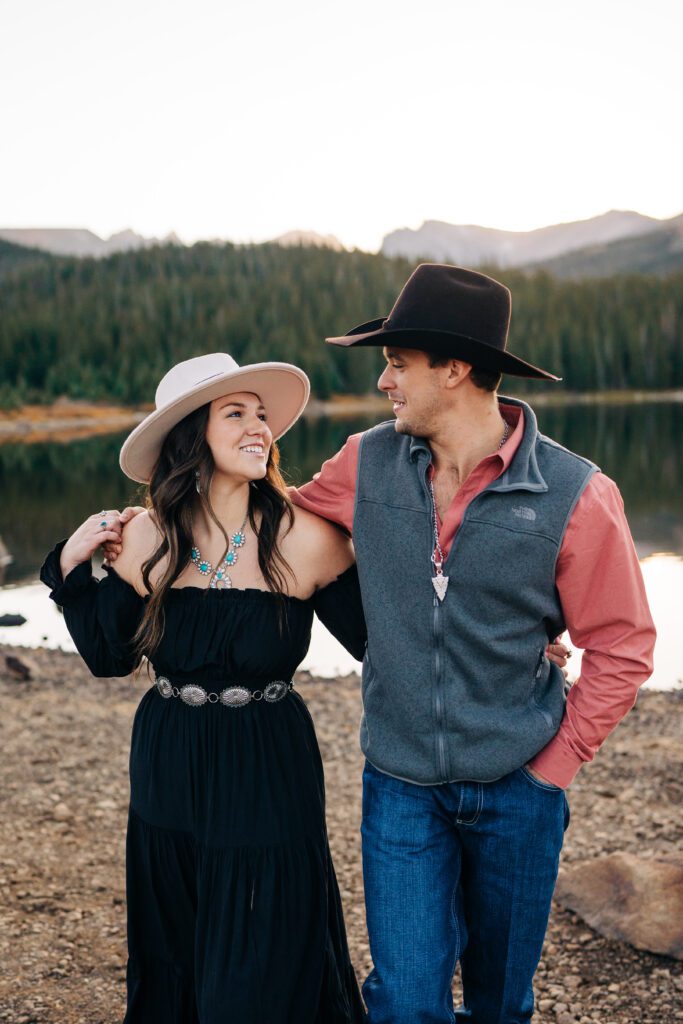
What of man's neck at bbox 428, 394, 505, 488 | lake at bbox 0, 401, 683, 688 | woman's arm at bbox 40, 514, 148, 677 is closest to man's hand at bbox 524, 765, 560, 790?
man's neck at bbox 428, 394, 505, 488

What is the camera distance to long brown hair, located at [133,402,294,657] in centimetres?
304

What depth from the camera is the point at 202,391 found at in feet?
10.2

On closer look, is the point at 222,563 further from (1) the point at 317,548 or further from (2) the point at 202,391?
(2) the point at 202,391

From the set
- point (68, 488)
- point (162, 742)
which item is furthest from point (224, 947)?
point (68, 488)

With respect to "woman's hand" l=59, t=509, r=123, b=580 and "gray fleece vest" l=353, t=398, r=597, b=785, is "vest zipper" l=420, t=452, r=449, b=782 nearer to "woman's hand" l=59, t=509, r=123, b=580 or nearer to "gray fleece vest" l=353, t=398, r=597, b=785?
"gray fleece vest" l=353, t=398, r=597, b=785

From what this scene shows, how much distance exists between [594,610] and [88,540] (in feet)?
4.97

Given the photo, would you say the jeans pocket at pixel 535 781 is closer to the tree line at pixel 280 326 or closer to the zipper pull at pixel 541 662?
the zipper pull at pixel 541 662

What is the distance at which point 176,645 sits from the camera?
118 inches

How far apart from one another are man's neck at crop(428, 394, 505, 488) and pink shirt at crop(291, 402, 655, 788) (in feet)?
0.28

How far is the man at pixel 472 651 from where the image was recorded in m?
2.81

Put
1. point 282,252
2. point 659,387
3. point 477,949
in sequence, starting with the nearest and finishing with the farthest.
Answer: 1. point 477,949
2. point 659,387
3. point 282,252

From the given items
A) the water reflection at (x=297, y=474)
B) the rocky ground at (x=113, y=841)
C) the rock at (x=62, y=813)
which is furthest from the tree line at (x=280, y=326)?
the rock at (x=62, y=813)

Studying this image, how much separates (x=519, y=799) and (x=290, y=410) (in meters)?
1.45

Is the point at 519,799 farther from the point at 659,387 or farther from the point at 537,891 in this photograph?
the point at 659,387
